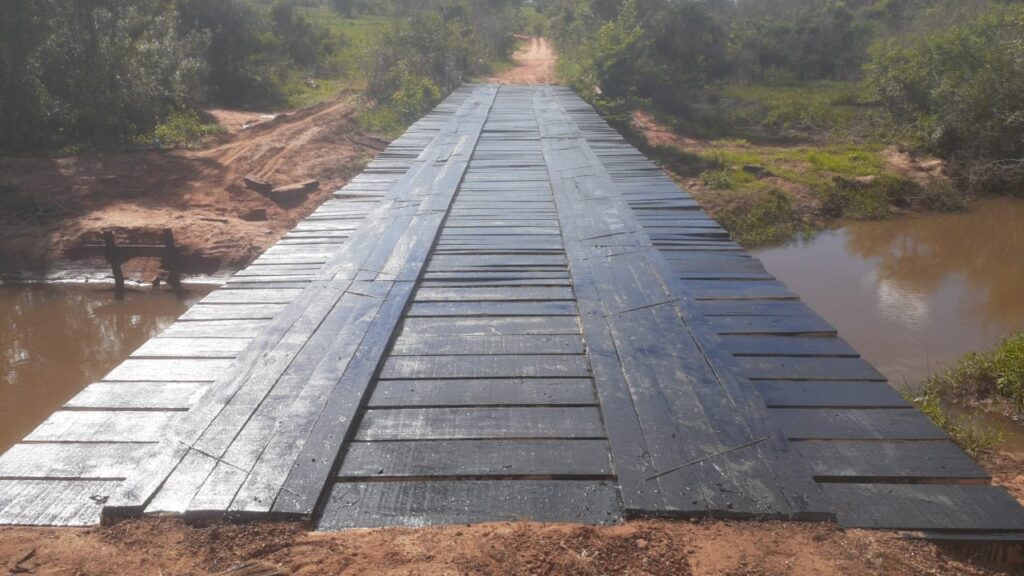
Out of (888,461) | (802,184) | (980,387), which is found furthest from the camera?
(802,184)

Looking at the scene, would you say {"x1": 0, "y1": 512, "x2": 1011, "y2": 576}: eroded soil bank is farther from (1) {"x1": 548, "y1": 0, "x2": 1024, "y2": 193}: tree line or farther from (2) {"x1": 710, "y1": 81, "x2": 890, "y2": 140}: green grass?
(2) {"x1": 710, "y1": 81, "x2": 890, "y2": 140}: green grass

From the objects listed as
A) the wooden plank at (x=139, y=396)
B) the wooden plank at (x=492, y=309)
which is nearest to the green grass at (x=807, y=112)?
the wooden plank at (x=492, y=309)

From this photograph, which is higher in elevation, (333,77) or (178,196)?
(333,77)

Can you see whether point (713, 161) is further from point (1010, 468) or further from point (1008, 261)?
point (1010, 468)

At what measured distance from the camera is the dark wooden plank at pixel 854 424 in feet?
7.37

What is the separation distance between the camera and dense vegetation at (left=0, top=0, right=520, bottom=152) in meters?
11.0

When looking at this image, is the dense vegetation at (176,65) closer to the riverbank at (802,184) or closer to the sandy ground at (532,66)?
the sandy ground at (532,66)

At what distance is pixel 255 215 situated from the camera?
969 centimetres

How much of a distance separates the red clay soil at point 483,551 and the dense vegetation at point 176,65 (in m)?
11.4

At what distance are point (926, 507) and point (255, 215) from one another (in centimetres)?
920

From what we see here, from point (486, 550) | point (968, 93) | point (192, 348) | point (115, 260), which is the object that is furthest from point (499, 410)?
point (968, 93)

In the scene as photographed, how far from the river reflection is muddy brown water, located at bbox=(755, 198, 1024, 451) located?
0.01 m

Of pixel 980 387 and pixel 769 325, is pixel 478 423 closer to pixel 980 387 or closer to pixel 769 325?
pixel 769 325

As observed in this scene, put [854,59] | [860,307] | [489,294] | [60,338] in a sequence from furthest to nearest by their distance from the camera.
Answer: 1. [854,59]
2. [860,307]
3. [60,338]
4. [489,294]
